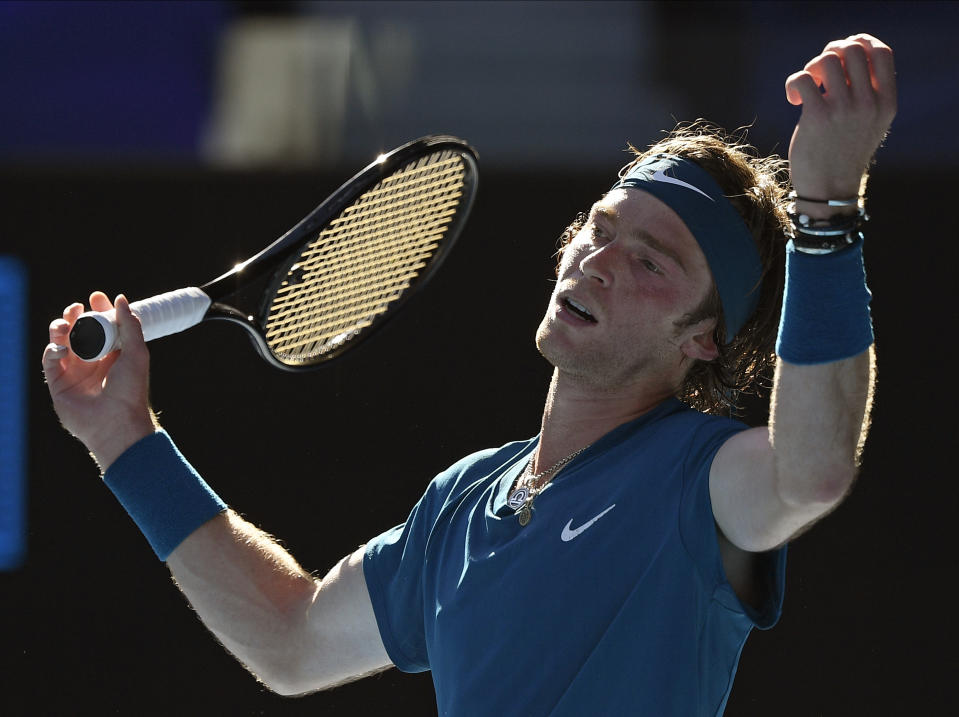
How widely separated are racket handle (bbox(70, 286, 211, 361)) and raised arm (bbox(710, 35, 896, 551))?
917mm

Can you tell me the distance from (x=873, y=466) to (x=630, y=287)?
160 centimetres

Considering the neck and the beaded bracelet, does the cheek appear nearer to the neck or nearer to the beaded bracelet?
the neck

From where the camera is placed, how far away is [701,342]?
1.97 meters

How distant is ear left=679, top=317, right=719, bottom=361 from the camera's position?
76.9 inches

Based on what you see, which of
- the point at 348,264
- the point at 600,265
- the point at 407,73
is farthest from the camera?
the point at 407,73

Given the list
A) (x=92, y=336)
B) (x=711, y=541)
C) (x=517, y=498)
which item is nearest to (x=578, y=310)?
(x=517, y=498)

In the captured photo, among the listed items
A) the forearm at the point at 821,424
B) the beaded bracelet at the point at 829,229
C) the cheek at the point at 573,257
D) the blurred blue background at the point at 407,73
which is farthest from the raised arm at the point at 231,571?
the blurred blue background at the point at 407,73

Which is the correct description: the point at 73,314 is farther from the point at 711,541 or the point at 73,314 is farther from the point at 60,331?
the point at 711,541

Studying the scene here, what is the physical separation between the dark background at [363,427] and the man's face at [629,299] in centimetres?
139

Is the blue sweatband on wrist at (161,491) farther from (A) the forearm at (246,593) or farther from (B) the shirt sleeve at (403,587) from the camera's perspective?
(B) the shirt sleeve at (403,587)

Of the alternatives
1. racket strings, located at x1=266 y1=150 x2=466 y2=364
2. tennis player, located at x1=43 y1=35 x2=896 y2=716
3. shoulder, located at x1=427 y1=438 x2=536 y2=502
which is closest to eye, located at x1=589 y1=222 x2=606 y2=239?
tennis player, located at x1=43 y1=35 x2=896 y2=716

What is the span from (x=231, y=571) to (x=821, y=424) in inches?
39.2

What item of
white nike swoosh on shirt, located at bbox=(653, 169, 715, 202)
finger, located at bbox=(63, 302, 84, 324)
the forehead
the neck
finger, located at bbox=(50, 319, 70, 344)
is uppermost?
white nike swoosh on shirt, located at bbox=(653, 169, 715, 202)

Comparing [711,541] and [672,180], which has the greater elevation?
[672,180]
